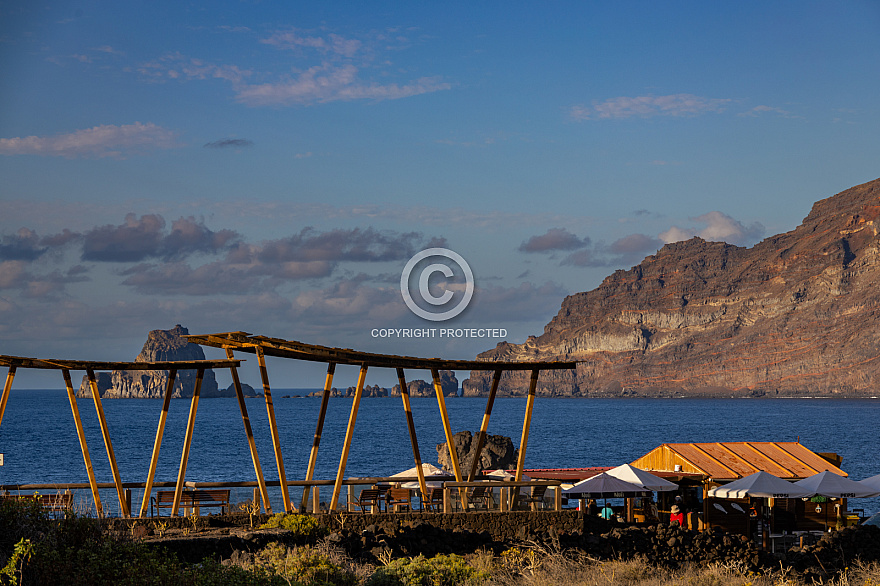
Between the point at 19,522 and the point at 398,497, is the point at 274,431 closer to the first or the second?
the point at 398,497

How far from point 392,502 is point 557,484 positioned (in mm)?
3624

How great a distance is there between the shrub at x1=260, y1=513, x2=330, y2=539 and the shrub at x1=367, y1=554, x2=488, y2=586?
105 inches

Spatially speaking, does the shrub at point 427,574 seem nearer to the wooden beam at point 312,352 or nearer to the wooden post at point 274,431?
the wooden post at point 274,431

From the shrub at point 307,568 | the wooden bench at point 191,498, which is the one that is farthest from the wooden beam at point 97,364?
the shrub at point 307,568

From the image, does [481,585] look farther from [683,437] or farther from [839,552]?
[683,437]

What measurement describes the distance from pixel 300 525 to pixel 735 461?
1361 cm

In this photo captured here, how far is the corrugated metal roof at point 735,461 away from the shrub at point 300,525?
11.3 m

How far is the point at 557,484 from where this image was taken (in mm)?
19359

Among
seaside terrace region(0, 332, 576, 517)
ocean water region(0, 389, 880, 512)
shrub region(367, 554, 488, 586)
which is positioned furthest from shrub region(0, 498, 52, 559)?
ocean water region(0, 389, 880, 512)

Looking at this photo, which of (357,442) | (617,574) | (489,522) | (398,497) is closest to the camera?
(617,574)

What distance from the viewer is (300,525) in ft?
51.3

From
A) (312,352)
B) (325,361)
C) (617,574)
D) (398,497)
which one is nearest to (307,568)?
(617,574)

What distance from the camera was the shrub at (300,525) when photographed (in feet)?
51.1

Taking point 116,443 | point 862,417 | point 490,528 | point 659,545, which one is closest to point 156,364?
point 490,528
